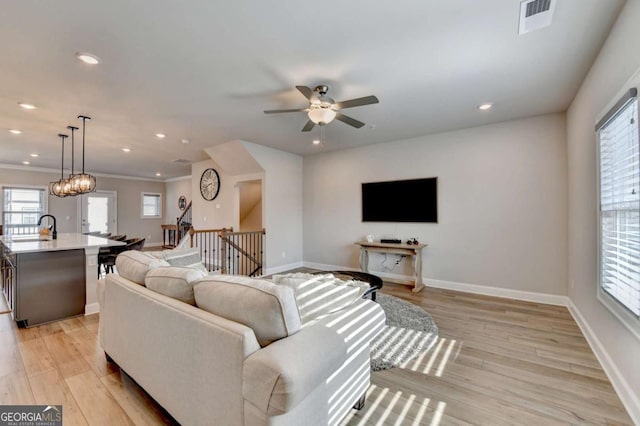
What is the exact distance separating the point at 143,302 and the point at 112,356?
0.84m

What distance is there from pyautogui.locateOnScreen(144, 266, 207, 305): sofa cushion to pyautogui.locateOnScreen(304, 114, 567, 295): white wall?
13.4 ft

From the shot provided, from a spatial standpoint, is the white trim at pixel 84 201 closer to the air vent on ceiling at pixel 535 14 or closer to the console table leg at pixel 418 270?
the console table leg at pixel 418 270

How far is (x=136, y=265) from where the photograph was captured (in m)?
2.10

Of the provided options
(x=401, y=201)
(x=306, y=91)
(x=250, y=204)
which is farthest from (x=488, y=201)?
(x=250, y=204)

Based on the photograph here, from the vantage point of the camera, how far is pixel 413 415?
175 cm

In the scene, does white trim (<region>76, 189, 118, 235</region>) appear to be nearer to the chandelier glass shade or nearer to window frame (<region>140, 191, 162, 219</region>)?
window frame (<region>140, 191, 162, 219</region>)

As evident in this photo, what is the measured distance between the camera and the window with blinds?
70.0 inches

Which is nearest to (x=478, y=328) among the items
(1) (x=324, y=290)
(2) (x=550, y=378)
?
(2) (x=550, y=378)

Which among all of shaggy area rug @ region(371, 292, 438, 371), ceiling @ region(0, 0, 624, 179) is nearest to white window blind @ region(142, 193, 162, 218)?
ceiling @ region(0, 0, 624, 179)

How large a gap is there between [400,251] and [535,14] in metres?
3.51

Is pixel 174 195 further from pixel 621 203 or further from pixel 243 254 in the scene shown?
pixel 621 203

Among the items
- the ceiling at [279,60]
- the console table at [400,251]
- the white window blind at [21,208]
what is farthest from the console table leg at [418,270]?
the white window blind at [21,208]

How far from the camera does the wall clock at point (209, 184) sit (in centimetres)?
673

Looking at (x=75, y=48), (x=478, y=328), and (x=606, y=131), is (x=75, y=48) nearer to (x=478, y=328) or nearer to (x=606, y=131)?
(x=606, y=131)
